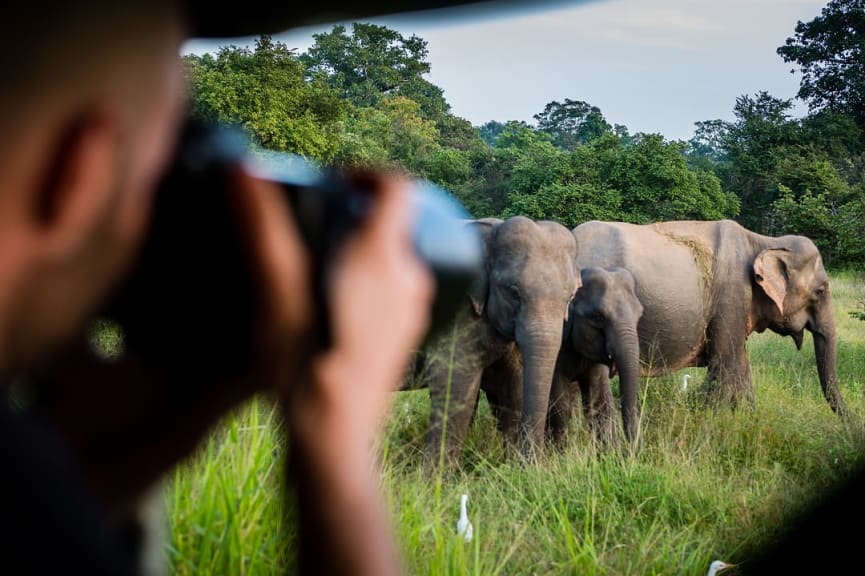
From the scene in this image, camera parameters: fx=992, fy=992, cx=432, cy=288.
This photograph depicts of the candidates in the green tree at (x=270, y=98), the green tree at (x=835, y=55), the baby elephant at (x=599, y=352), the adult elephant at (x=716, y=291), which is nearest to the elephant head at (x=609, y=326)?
the baby elephant at (x=599, y=352)

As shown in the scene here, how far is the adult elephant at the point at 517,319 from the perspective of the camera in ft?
21.0

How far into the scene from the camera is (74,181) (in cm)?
41

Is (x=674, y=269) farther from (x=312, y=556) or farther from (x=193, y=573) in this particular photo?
(x=312, y=556)

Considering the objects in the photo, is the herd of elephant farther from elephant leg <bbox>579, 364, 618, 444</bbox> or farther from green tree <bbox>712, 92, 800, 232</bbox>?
green tree <bbox>712, 92, 800, 232</bbox>

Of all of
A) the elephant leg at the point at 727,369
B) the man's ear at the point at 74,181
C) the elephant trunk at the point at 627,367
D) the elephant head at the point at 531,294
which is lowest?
the elephant leg at the point at 727,369

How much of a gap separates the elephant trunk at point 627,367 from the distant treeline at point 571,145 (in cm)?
679

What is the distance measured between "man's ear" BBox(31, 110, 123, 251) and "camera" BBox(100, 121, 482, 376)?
0.11 metres

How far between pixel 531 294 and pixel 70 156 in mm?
6350

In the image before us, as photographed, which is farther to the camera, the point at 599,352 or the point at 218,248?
the point at 599,352

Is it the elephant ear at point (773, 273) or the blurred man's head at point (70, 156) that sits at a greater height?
the blurred man's head at point (70, 156)

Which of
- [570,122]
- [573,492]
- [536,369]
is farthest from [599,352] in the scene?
[570,122]

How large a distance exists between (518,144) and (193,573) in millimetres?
30693

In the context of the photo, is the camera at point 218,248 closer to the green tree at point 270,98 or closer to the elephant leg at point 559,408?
the elephant leg at point 559,408

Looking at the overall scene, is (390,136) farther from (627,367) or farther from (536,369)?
(536,369)
